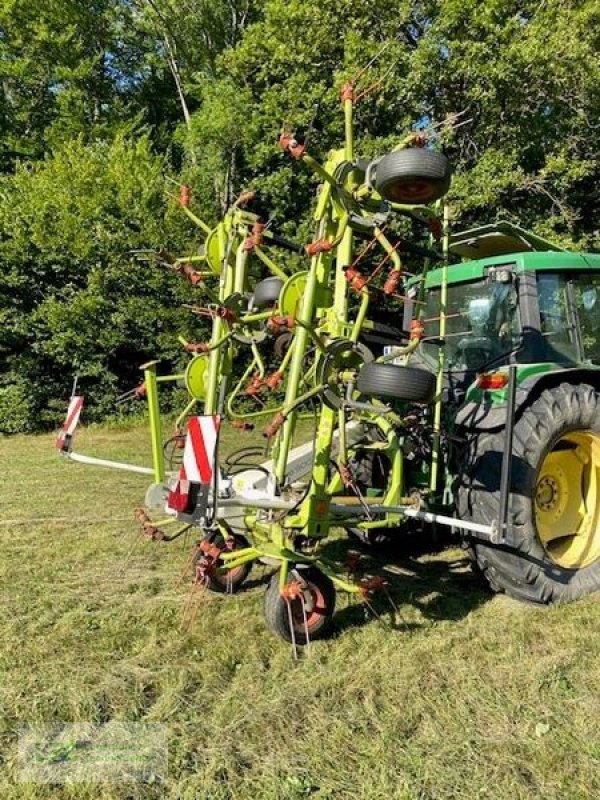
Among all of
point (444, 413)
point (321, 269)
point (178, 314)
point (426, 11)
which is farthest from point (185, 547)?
point (426, 11)

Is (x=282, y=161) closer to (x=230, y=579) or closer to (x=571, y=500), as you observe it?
(x=571, y=500)

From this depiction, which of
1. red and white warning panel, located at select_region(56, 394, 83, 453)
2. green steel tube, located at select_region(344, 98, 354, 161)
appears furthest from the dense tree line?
green steel tube, located at select_region(344, 98, 354, 161)

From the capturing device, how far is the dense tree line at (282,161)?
12.1 metres

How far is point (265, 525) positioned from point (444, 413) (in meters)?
1.49

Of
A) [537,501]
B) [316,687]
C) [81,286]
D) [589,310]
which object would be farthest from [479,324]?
[81,286]

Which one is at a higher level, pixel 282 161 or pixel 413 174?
pixel 282 161

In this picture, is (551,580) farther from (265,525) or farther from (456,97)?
(456,97)

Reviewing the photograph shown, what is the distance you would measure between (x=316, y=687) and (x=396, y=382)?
4.52 ft

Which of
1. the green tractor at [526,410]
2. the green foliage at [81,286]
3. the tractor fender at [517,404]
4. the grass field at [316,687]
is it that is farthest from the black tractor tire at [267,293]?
the green foliage at [81,286]

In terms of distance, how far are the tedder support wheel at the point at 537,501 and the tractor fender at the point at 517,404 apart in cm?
5

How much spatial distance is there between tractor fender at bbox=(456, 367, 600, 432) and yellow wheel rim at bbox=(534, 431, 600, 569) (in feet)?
1.29

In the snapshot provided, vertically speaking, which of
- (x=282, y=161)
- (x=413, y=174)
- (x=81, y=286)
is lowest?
(x=413, y=174)

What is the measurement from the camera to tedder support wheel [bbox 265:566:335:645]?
326 centimetres

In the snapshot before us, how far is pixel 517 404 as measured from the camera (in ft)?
12.3
